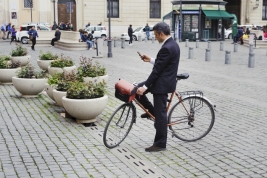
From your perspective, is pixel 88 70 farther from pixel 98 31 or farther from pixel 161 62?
pixel 98 31

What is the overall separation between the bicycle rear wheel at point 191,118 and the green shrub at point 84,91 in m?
1.79

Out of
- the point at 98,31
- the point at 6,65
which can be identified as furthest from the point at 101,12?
the point at 6,65

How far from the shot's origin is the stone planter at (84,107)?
28.0 ft

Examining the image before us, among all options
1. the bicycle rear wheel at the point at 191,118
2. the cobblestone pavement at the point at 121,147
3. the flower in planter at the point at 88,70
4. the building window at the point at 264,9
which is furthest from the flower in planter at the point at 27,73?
the building window at the point at 264,9

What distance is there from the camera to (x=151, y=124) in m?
9.02

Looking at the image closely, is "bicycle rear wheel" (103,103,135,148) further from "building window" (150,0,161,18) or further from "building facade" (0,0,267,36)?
"building window" (150,0,161,18)

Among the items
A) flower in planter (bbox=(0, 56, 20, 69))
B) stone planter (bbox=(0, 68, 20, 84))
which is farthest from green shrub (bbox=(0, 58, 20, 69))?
stone planter (bbox=(0, 68, 20, 84))

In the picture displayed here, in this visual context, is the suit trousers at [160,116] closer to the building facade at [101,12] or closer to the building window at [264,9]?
the building facade at [101,12]

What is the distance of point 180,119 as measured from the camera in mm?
7594

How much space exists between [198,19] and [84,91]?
106ft

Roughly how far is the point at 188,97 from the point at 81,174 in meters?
2.30

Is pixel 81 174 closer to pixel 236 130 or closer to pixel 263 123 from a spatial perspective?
pixel 236 130

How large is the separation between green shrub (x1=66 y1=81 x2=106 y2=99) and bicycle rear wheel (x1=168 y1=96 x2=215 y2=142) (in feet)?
5.88

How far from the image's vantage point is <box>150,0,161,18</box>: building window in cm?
5156
